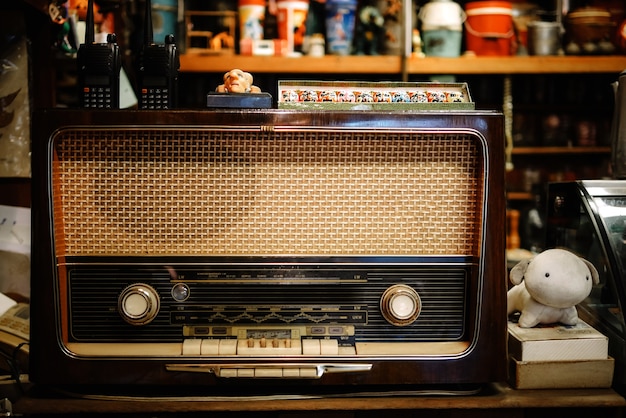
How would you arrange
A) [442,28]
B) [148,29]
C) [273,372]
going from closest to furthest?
[273,372]
[148,29]
[442,28]

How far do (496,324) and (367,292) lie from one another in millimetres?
230

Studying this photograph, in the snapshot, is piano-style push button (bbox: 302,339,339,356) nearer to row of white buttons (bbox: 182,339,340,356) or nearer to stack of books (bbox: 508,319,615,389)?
row of white buttons (bbox: 182,339,340,356)

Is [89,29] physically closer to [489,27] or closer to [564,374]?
[564,374]

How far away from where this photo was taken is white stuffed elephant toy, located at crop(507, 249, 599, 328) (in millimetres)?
1141

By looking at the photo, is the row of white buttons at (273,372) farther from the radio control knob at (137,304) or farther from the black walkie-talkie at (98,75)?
the black walkie-talkie at (98,75)

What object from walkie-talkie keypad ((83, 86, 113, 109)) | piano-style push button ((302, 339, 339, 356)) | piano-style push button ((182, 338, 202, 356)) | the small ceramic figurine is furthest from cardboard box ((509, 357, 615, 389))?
walkie-talkie keypad ((83, 86, 113, 109))

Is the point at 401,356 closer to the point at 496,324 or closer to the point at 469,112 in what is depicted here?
the point at 496,324

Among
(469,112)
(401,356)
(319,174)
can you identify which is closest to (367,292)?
(401,356)

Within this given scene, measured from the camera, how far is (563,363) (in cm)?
112

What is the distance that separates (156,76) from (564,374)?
0.90m

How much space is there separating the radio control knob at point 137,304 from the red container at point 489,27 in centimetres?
282

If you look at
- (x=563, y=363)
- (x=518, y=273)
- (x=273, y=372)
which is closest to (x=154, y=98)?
(x=273, y=372)

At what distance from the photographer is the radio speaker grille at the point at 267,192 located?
3.59 ft

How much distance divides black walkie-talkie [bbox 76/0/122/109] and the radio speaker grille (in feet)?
0.23
